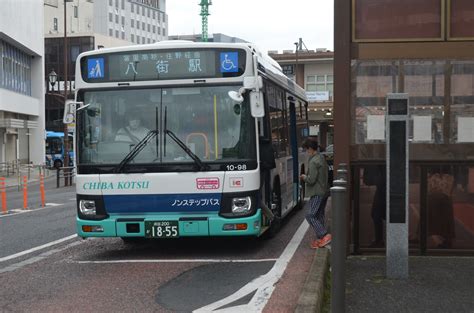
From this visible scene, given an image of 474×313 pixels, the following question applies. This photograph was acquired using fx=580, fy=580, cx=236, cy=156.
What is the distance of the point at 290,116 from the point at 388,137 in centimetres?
566

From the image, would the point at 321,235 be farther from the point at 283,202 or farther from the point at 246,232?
the point at 283,202

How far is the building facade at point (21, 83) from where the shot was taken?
3984 centimetres

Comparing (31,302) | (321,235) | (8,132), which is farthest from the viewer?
(8,132)

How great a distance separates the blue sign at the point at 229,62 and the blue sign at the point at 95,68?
5.86 ft

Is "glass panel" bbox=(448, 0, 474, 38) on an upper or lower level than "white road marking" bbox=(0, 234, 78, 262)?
upper

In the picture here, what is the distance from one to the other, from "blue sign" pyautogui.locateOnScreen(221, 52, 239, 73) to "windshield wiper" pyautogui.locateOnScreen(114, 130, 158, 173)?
1342 mm

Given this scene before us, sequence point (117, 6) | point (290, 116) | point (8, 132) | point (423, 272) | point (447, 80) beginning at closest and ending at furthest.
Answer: point (423, 272)
point (447, 80)
point (290, 116)
point (8, 132)
point (117, 6)

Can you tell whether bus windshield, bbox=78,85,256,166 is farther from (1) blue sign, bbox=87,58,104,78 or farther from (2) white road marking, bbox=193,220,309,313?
(2) white road marking, bbox=193,220,309,313

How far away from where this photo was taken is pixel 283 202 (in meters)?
11.0

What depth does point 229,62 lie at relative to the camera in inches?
328

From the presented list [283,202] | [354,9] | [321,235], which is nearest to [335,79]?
[354,9]

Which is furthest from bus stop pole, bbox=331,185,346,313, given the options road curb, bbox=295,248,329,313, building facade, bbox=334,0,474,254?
building facade, bbox=334,0,474,254

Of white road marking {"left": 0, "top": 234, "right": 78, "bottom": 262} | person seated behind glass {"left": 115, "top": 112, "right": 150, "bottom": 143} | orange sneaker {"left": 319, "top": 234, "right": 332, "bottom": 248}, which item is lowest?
white road marking {"left": 0, "top": 234, "right": 78, "bottom": 262}

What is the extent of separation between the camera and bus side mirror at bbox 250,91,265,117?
7.89 meters
